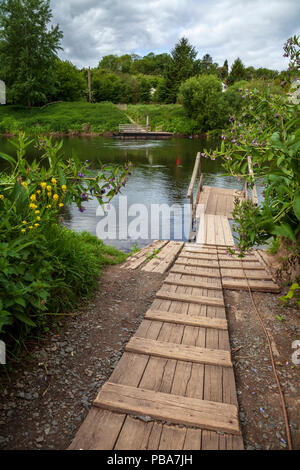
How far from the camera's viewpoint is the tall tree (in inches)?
1826

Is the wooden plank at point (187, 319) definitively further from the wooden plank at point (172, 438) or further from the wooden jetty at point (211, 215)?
the wooden jetty at point (211, 215)

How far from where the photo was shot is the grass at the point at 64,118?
3416 cm

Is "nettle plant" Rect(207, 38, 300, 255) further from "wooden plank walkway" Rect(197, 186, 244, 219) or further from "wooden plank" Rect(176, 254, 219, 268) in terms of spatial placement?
"wooden plank walkway" Rect(197, 186, 244, 219)

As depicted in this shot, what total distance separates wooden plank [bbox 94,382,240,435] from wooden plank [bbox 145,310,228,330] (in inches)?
37.7

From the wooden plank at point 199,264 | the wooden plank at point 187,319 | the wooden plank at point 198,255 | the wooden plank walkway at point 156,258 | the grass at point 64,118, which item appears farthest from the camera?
the grass at point 64,118

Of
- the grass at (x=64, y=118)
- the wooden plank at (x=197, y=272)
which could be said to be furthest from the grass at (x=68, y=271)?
the grass at (x=64, y=118)

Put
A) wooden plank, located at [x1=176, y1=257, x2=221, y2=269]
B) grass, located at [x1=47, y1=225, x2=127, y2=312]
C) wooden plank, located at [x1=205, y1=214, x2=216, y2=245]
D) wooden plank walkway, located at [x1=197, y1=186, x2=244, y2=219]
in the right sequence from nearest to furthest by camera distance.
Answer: grass, located at [x1=47, y1=225, x2=127, y2=312]
wooden plank, located at [x1=176, y1=257, x2=221, y2=269]
wooden plank, located at [x1=205, y1=214, x2=216, y2=245]
wooden plank walkway, located at [x1=197, y1=186, x2=244, y2=219]

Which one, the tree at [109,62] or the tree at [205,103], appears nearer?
the tree at [205,103]

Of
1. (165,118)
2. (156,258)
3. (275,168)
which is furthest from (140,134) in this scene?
(275,168)

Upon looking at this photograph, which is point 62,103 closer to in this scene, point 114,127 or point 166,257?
point 114,127

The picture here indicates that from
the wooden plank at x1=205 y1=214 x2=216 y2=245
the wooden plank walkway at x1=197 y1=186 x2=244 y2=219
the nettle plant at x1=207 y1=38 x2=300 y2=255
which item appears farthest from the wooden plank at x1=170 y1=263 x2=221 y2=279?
the wooden plank walkway at x1=197 y1=186 x2=244 y2=219

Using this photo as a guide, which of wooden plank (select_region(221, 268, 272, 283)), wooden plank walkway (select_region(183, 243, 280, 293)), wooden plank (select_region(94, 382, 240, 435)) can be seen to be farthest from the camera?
wooden plank (select_region(221, 268, 272, 283))

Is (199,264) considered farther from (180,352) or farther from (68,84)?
(68,84)

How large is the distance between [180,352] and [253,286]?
67.1 inches
